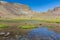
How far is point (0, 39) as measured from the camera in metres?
24.5

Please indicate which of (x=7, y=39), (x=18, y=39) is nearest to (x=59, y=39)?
(x=18, y=39)

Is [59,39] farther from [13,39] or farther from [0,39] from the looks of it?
[0,39]

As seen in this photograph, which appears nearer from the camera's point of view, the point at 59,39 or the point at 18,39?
the point at 18,39

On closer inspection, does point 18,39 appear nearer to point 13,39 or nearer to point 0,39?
point 13,39

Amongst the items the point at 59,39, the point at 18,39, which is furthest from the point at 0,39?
the point at 59,39

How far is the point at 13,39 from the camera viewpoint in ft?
83.0

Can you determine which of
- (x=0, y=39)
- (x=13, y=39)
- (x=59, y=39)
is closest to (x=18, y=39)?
(x=13, y=39)

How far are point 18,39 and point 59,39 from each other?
23.4 feet

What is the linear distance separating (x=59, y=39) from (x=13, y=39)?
7.92 metres

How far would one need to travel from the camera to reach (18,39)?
2542 cm

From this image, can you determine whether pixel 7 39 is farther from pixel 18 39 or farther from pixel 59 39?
pixel 59 39

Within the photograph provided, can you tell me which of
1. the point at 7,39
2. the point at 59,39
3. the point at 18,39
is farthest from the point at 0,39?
the point at 59,39

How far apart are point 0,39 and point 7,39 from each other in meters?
1.11

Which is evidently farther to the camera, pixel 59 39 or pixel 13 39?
pixel 59 39
